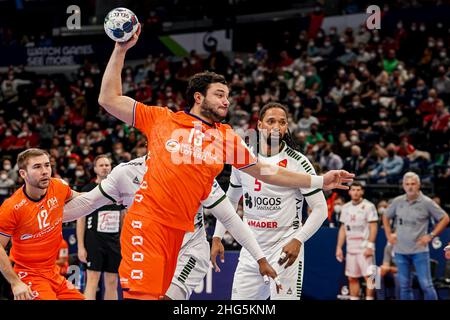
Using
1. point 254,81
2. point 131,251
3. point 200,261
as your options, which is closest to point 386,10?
point 254,81

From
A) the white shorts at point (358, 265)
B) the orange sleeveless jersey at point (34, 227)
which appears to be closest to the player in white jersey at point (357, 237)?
the white shorts at point (358, 265)

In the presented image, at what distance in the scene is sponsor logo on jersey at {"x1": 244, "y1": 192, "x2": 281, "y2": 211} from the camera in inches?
293

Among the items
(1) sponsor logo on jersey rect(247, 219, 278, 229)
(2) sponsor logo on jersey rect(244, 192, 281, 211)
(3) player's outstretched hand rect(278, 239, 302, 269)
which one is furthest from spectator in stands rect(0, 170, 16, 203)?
(3) player's outstretched hand rect(278, 239, 302, 269)

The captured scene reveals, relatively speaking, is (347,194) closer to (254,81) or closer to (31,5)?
(254,81)

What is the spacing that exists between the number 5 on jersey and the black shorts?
3.79 metres

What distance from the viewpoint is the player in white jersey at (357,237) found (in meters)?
12.9

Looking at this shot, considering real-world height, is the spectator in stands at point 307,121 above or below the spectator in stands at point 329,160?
above

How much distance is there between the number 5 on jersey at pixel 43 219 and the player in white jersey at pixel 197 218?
19cm

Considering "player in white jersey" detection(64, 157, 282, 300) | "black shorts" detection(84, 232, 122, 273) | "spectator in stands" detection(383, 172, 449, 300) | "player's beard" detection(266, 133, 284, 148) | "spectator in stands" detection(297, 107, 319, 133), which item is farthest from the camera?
"spectator in stands" detection(297, 107, 319, 133)

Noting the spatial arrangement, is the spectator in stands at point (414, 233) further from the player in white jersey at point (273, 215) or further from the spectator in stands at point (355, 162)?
the player in white jersey at point (273, 215)

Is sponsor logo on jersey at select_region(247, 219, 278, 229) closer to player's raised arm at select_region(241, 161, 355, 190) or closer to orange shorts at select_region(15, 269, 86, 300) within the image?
player's raised arm at select_region(241, 161, 355, 190)

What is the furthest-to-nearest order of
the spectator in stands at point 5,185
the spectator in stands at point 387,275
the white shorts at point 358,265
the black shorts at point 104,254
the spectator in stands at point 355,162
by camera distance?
the spectator in stands at point 355,162 → the spectator in stands at point 5,185 → the spectator in stands at point 387,275 → the white shorts at point 358,265 → the black shorts at point 104,254

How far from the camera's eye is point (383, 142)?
17.6 metres

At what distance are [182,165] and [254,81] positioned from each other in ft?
58.5
